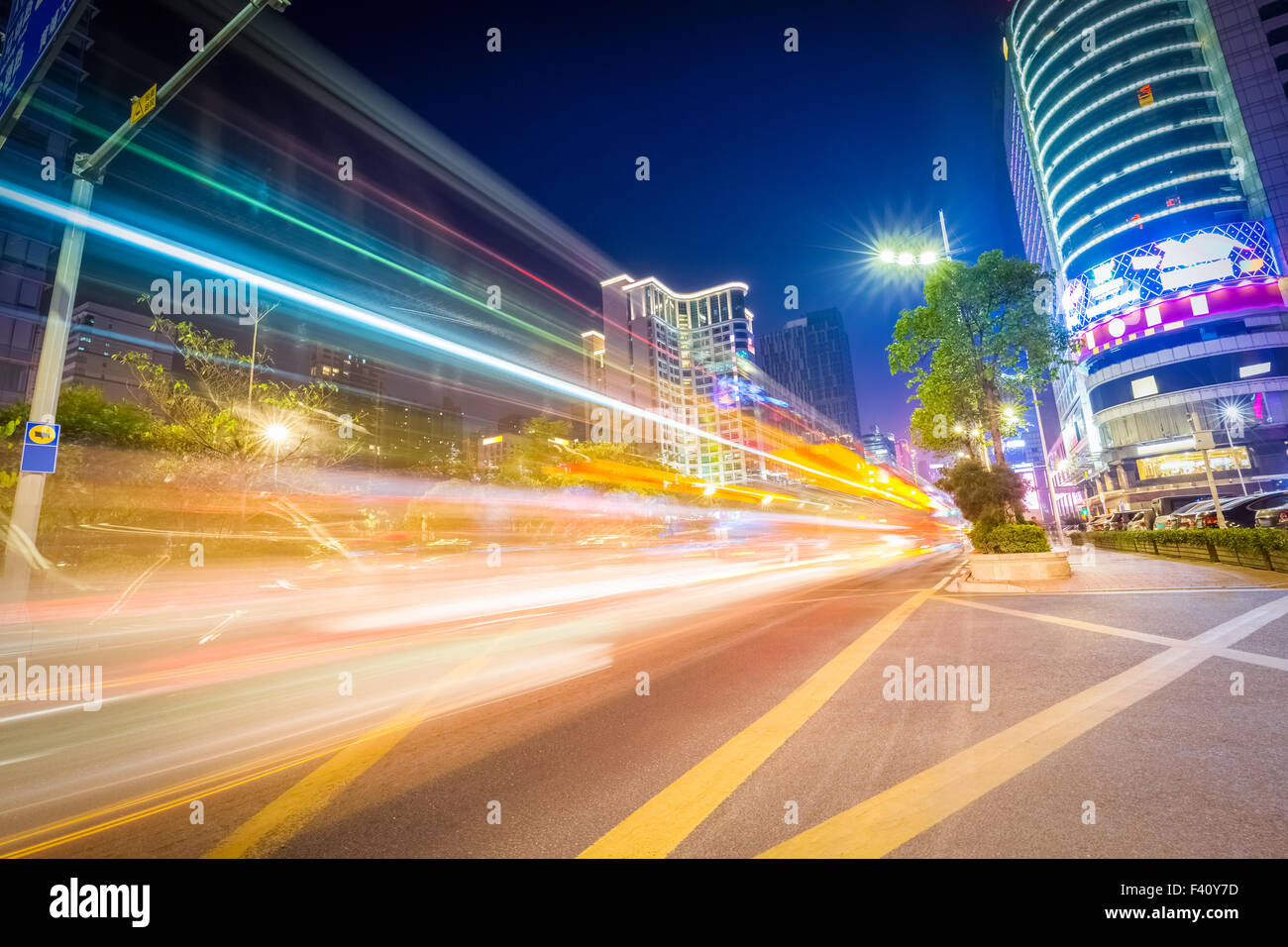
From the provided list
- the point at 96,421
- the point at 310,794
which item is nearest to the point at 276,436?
the point at 96,421

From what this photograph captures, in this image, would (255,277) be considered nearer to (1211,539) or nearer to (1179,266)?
(1211,539)

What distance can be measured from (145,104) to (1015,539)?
20065 mm

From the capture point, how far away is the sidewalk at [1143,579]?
10.7 meters

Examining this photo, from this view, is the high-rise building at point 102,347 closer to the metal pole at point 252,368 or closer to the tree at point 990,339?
the metal pole at point 252,368

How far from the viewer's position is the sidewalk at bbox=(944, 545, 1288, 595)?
1074 centimetres

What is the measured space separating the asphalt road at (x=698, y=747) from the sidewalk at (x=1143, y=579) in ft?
8.14

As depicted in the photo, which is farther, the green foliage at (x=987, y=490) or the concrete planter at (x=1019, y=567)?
the green foliage at (x=987, y=490)

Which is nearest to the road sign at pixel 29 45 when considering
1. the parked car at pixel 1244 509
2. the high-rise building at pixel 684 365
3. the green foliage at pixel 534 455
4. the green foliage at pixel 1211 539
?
the green foliage at pixel 1211 539

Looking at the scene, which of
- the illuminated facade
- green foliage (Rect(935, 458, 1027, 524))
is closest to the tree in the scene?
green foliage (Rect(935, 458, 1027, 524))

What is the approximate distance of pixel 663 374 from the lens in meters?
135

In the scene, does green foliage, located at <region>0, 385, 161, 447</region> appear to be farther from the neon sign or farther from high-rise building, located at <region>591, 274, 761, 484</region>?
high-rise building, located at <region>591, 274, 761, 484</region>

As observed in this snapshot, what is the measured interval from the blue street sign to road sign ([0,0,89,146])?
174 inches
